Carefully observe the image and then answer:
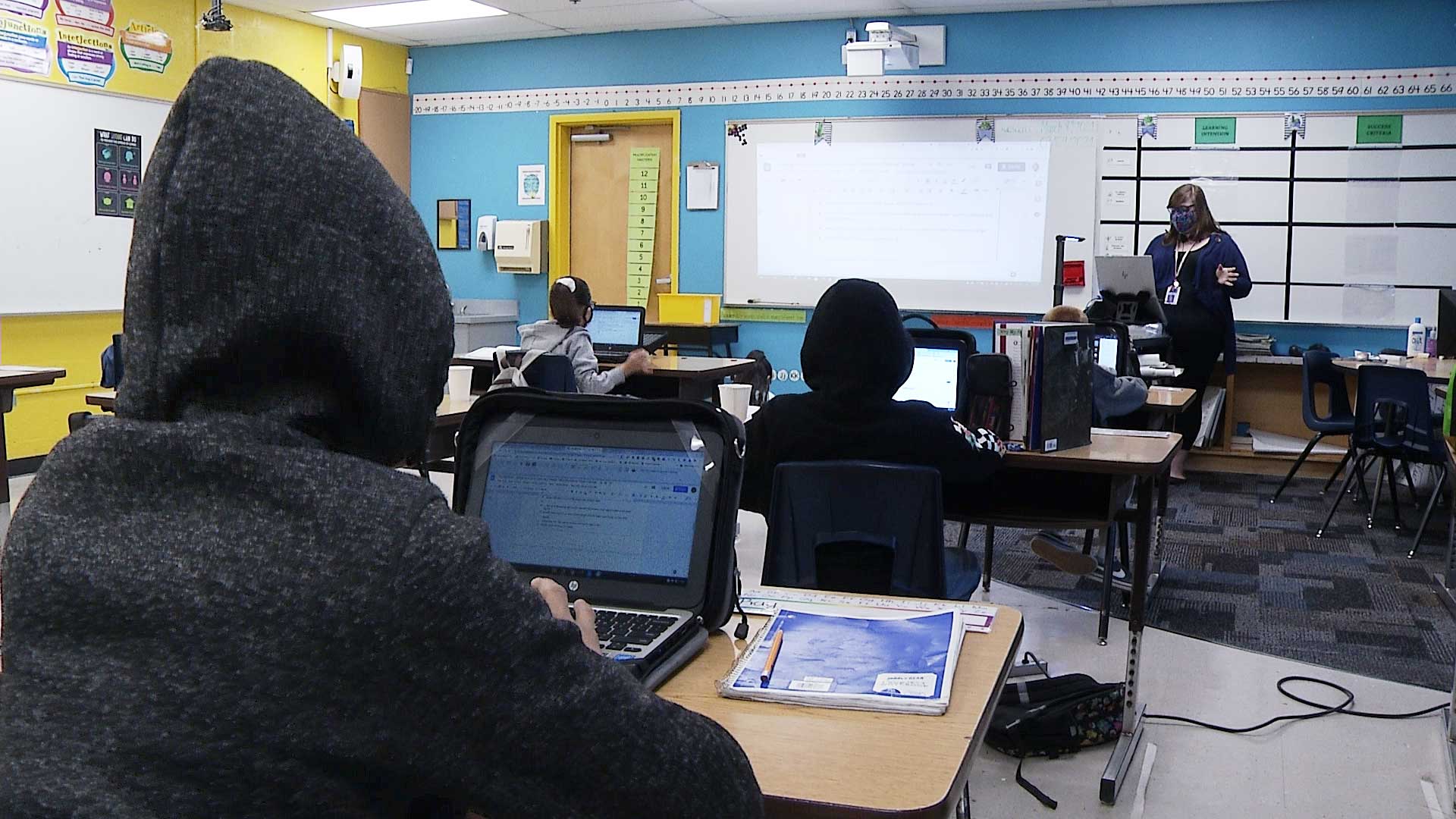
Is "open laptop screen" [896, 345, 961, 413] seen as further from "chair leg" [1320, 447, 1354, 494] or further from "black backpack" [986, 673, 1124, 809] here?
"chair leg" [1320, 447, 1354, 494]

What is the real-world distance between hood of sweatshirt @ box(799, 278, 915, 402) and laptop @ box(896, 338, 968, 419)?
1086mm

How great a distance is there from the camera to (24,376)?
458cm

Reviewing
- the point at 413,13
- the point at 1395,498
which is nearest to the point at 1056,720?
the point at 1395,498

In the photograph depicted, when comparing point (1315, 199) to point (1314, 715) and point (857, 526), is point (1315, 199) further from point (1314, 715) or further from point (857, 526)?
point (857, 526)

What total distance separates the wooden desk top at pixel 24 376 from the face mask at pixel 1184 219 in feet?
18.2

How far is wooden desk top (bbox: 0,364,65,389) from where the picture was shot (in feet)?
14.7

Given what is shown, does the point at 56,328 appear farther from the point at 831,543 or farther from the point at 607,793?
the point at 607,793

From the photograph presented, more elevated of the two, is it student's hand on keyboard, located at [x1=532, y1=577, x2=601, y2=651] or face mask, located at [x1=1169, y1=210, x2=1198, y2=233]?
face mask, located at [x1=1169, y1=210, x2=1198, y2=233]

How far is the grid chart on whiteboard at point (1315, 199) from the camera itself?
6562 millimetres

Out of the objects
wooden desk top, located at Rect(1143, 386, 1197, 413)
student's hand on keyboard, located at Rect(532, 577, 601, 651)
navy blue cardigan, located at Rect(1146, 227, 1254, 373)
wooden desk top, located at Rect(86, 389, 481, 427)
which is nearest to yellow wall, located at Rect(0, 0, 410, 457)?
wooden desk top, located at Rect(86, 389, 481, 427)

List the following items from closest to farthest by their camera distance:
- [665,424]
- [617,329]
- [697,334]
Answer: [665,424], [617,329], [697,334]

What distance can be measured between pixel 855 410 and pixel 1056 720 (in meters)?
1.01

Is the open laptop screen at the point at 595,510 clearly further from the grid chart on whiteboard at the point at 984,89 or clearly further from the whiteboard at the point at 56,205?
the grid chart on whiteboard at the point at 984,89

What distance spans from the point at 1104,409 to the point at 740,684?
3188 mm
